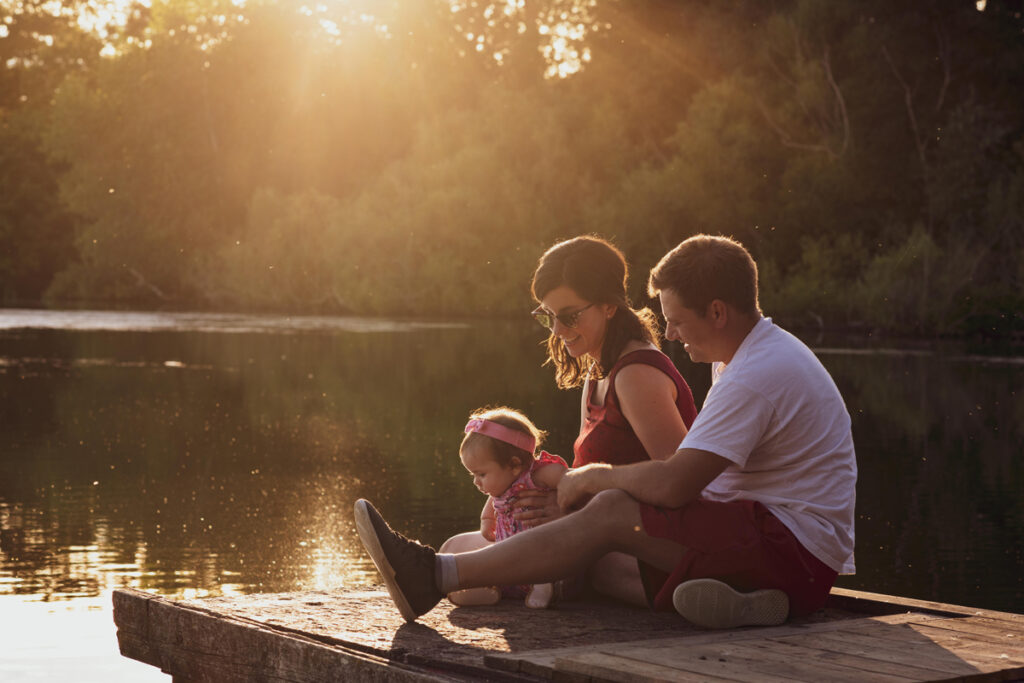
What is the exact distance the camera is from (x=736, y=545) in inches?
171

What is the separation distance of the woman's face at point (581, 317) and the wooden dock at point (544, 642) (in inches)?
33.2

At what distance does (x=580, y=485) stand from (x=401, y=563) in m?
0.58

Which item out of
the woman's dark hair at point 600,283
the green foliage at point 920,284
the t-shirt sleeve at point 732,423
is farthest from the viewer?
the green foliage at point 920,284

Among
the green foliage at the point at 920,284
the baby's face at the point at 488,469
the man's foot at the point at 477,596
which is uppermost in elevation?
the green foliage at the point at 920,284

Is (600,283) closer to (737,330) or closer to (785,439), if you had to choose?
(737,330)

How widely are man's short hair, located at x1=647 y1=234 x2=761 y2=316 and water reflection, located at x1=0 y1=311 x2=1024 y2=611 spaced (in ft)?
14.7

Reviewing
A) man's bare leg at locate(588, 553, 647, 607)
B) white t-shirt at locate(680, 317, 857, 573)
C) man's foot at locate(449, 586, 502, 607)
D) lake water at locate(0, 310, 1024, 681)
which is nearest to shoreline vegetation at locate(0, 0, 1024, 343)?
lake water at locate(0, 310, 1024, 681)

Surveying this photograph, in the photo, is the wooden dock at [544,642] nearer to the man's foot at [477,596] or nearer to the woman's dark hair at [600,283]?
the man's foot at [477,596]

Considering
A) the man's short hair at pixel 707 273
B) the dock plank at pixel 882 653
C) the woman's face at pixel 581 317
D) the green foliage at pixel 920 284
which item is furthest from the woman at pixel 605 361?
the green foliage at pixel 920 284

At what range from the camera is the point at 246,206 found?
2030 inches

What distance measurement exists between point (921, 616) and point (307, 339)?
88.6 feet

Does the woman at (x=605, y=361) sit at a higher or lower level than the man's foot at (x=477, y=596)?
higher

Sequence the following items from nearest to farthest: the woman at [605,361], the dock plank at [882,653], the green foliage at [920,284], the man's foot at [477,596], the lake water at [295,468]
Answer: the dock plank at [882,653], the woman at [605,361], the man's foot at [477,596], the lake water at [295,468], the green foliage at [920,284]

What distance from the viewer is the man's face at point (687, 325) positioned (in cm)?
435
